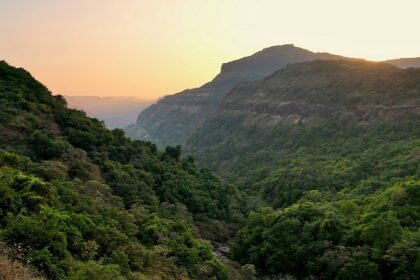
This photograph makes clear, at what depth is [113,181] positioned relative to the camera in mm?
53312

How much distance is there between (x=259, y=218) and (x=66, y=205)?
88.3 ft

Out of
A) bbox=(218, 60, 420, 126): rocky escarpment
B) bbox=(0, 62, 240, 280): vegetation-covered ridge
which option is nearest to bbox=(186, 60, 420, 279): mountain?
bbox=(218, 60, 420, 126): rocky escarpment

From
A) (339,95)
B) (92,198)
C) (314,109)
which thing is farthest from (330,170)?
(314,109)

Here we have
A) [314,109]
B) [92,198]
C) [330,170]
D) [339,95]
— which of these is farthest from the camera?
[314,109]

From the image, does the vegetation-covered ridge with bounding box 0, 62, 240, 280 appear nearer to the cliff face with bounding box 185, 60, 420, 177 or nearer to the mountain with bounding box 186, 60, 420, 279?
the mountain with bounding box 186, 60, 420, 279

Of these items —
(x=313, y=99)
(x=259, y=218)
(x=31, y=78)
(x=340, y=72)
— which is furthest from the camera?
(x=340, y=72)

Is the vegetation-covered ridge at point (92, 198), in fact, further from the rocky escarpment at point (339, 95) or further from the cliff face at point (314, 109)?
the rocky escarpment at point (339, 95)

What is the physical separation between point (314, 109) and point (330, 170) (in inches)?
2564

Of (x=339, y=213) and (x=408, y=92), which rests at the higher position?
(x=408, y=92)

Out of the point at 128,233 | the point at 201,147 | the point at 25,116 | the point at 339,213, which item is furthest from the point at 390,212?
the point at 201,147

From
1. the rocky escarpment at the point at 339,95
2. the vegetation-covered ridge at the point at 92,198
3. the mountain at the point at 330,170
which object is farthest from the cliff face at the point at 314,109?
the vegetation-covered ridge at the point at 92,198

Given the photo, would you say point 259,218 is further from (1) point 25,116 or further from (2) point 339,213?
(1) point 25,116

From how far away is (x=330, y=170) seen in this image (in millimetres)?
88312

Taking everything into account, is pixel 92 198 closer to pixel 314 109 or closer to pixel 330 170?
pixel 330 170
